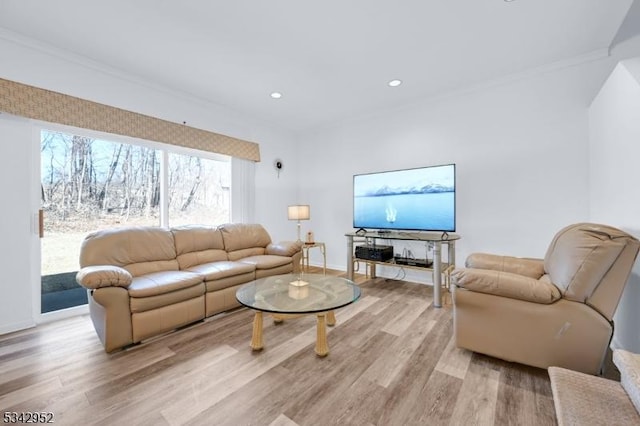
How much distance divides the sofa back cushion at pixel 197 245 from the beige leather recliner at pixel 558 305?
8.68 feet

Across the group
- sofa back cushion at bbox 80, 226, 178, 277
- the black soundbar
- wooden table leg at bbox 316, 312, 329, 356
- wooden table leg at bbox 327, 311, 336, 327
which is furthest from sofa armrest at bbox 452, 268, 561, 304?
sofa back cushion at bbox 80, 226, 178, 277

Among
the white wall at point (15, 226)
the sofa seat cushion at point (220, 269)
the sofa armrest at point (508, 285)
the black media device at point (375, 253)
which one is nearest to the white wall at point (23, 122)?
the white wall at point (15, 226)

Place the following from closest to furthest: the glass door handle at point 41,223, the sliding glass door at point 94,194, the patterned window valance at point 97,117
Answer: the patterned window valance at point 97,117
the glass door handle at point 41,223
the sliding glass door at point 94,194

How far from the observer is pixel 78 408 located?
1481 mm

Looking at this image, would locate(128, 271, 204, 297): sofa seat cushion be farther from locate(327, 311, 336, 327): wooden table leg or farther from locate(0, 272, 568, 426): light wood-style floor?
locate(327, 311, 336, 327): wooden table leg

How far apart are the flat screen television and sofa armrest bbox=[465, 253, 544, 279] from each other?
0.81 meters

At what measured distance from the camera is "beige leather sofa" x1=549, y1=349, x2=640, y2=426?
884 millimetres

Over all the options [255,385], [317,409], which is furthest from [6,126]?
[317,409]

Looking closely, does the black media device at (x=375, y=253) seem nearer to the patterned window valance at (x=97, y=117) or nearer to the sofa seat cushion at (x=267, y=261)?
the sofa seat cushion at (x=267, y=261)

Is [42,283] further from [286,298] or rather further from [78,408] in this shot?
[286,298]

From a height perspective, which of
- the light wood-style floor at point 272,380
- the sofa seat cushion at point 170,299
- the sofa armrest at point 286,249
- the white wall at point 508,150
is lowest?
the light wood-style floor at point 272,380

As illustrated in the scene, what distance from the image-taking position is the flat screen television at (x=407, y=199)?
3.32m

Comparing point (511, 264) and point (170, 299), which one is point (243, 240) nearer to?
point (170, 299)

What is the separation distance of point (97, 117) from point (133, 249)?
143cm
